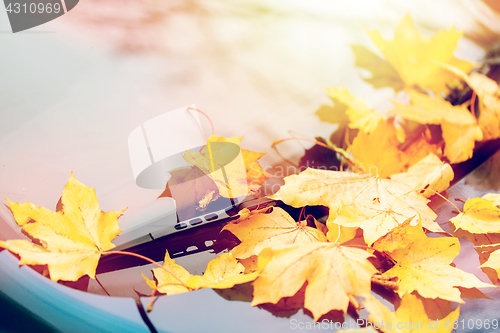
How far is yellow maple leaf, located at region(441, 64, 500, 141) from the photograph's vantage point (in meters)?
0.62

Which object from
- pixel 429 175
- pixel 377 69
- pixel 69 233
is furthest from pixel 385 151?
pixel 69 233

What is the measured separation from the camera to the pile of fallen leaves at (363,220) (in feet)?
1.16

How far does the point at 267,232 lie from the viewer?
0.43 meters

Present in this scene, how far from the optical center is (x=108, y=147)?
433mm

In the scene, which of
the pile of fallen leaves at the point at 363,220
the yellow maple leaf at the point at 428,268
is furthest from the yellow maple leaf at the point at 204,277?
the yellow maple leaf at the point at 428,268

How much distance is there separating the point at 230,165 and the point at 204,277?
17 cm

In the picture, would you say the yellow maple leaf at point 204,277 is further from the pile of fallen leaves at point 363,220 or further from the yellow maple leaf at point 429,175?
the yellow maple leaf at point 429,175

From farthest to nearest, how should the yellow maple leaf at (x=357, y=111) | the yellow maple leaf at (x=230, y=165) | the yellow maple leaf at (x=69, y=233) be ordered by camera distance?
the yellow maple leaf at (x=357, y=111) → the yellow maple leaf at (x=230, y=165) → the yellow maple leaf at (x=69, y=233)

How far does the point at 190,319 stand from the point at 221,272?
0.24 ft

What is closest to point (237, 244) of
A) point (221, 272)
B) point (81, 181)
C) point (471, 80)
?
point (221, 272)

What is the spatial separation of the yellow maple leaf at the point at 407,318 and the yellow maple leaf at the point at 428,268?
2 centimetres

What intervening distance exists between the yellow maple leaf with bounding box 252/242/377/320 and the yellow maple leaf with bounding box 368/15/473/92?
0.46 meters

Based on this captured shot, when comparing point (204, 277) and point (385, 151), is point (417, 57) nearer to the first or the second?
point (385, 151)

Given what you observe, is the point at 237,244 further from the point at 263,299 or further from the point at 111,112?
the point at 111,112
